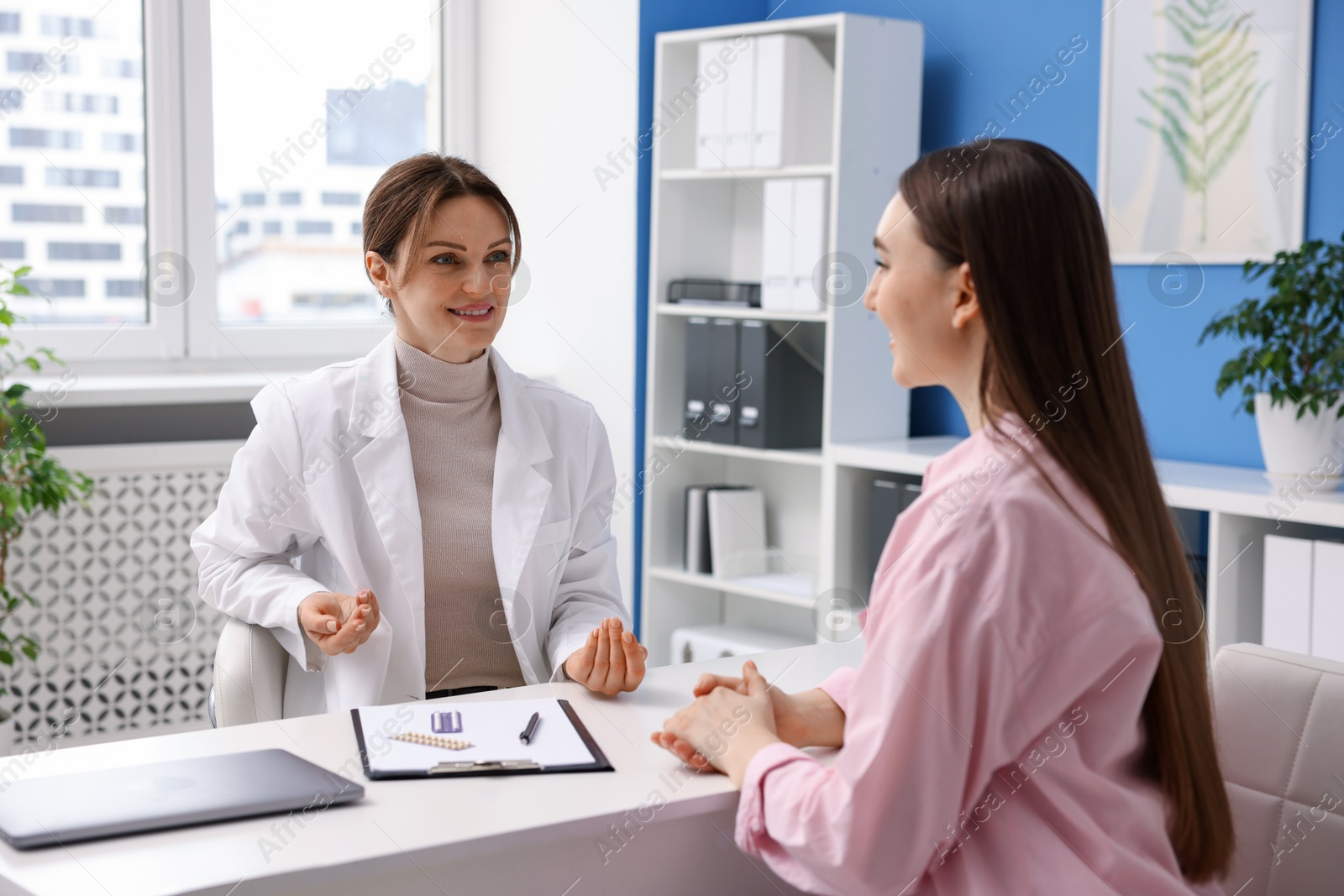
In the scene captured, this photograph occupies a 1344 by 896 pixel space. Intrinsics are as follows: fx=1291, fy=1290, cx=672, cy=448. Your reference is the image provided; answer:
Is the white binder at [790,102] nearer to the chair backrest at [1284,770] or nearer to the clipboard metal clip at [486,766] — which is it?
the chair backrest at [1284,770]

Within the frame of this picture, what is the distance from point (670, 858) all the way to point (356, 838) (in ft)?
1.14

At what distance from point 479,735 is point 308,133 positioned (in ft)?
9.55

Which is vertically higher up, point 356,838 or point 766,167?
point 766,167

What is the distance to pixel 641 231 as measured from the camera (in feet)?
11.9

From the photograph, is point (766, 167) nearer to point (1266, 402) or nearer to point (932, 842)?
point (1266, 402)

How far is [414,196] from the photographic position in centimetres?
194

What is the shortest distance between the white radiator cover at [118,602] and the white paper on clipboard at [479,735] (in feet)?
7.13

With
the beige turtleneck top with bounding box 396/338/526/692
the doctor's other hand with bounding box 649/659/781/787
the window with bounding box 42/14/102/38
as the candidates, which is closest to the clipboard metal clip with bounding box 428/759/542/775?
the doctor's other hand with bounding box 649/659/781/787

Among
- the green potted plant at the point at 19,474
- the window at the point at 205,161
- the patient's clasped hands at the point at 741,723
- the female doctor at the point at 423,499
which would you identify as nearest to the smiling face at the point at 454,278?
the female doctor at the point at 423,499

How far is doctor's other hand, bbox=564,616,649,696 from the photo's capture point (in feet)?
4.93

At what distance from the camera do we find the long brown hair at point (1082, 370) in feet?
3.46

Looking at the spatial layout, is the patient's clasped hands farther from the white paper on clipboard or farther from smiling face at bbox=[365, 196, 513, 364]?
smiling face at bbox=[365, 196, 513, 364]

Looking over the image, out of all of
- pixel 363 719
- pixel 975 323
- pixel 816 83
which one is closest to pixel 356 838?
pixel 363 719

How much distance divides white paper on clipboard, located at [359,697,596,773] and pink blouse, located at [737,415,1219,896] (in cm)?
33
